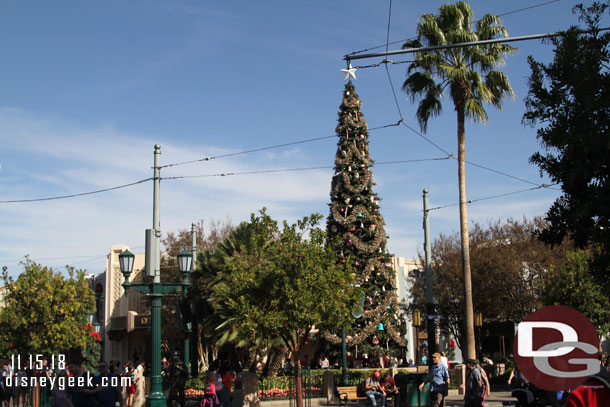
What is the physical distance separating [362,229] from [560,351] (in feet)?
90.6

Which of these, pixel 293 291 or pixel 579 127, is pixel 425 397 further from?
pixel 579 127

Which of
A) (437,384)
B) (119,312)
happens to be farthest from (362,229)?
(119,312)

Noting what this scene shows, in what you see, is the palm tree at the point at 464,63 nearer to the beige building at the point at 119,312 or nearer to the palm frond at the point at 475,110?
the palm frond at the point at 475,110

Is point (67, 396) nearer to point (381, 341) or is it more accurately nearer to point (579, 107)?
point (579, 107)

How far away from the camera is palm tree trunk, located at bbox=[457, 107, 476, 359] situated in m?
25.3

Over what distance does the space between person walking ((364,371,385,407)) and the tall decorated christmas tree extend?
874cm

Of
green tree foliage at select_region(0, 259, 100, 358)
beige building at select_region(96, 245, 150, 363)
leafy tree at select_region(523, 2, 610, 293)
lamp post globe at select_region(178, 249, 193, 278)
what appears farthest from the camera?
beige building at select_region(96, 245, 150, 363)

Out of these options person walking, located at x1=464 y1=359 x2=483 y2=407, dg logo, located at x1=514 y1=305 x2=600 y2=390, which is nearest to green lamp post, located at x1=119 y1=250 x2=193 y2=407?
person walking, located at x1=464 y1=359 x2=483 y2=407

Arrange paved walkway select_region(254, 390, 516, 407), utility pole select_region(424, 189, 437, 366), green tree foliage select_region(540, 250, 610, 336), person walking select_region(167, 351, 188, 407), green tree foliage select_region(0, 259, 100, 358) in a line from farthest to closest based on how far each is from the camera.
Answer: green tree foliage select_region(0, 259, 100, 358), green tree foliage select_region(540, 250, 610, 336), utility pole select_region(424, 189, 437, 366), paved walkway select_region(254, 390, 516, 407), person walking select_region(167, 351, 188, 407)

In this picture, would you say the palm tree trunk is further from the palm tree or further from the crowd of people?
the crowd of people

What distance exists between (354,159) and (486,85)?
7749 mm

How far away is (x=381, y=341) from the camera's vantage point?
3095 centimetres

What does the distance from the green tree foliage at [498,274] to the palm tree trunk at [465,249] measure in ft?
38.2

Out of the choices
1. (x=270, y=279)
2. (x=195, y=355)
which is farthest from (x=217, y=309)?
(x=270, y=279)
